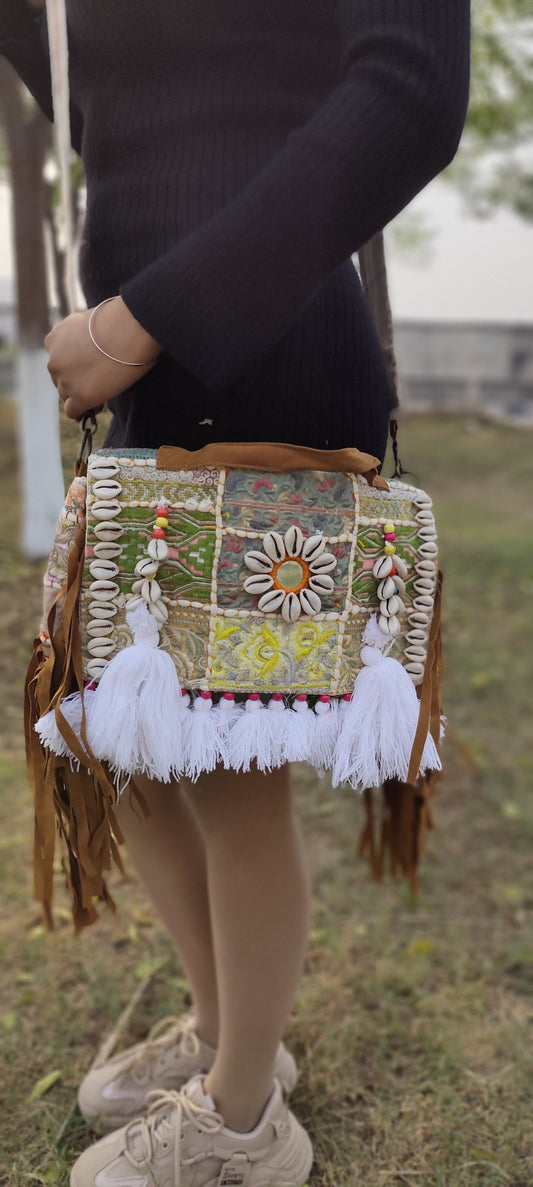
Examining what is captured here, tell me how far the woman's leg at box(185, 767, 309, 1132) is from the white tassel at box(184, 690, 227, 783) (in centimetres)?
11

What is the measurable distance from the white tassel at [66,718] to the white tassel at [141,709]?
2 cm

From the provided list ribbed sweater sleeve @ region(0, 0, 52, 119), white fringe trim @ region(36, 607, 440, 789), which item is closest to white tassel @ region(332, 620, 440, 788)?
white fringe trim @ region(36, 607, 440, 789)

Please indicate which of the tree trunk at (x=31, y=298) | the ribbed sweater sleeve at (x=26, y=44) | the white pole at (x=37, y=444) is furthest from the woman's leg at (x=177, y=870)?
the white pole at (x=37, y=444)

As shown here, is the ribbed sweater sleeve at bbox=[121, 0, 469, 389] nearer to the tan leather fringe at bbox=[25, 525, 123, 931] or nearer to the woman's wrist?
the woman's wrist

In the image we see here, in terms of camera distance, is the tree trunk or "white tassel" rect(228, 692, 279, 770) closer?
"white tassel" rect(228, 692, 279, 770)

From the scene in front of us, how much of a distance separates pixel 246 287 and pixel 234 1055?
923 mm

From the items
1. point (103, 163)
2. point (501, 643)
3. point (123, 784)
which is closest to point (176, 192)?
point (103, 163)

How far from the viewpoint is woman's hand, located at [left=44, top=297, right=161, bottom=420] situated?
864 millimetres

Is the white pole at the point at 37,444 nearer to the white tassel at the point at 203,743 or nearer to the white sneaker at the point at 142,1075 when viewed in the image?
the white sneaker at the point at 142,1075

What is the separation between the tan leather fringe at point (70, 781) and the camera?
901 millimetres

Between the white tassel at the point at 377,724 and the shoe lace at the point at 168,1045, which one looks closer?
the white tassel at the point at 377,724

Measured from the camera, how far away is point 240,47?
913 millimetres

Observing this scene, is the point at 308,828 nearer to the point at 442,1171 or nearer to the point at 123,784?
the point at 442,1171

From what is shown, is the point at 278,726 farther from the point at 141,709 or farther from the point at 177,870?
the point at 177,870
